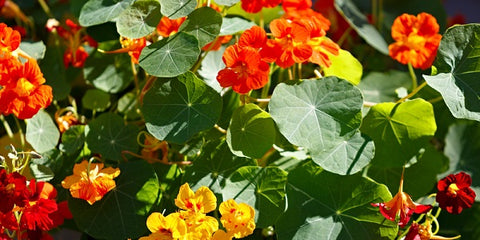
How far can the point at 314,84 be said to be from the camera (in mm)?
1247

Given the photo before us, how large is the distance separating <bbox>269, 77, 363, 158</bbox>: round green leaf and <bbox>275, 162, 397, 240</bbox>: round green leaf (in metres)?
0.09

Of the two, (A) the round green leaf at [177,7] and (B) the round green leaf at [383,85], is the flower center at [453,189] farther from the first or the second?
(A) the round green leaf at [177,7]

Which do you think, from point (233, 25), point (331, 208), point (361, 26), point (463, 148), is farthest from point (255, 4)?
point (463, 148)

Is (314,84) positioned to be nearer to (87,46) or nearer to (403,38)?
(403,38)

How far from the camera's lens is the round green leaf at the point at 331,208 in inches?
47.5

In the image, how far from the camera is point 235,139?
1222 millimetres

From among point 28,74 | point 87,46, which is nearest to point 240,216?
point 28,74

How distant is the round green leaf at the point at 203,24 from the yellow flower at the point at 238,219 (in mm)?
338

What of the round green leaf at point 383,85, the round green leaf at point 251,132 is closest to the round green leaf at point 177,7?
the round green leaf at point 251,132

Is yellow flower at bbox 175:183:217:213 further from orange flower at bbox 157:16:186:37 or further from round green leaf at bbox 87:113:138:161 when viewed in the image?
orange flower at bbox 157:16:186:37

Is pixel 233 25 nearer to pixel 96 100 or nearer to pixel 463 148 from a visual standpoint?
pixel 96 100

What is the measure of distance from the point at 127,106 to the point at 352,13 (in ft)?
2.34

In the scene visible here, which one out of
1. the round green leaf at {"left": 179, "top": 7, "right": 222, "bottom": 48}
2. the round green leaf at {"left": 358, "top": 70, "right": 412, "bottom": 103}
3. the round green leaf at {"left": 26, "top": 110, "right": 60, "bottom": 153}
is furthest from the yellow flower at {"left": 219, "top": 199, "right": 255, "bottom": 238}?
the round green leaf at {"left": 358, "top": 70, "right": 412, "bottom": 103}

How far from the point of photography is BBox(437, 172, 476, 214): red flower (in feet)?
3.79
